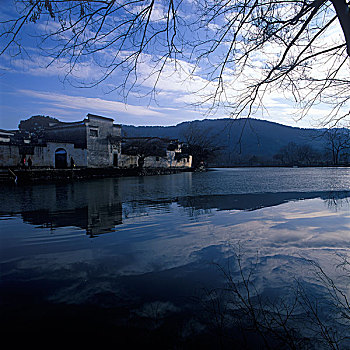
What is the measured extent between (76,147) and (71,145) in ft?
5.97

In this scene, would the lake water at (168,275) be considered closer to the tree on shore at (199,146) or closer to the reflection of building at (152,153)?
the reflection of building at (152,153)

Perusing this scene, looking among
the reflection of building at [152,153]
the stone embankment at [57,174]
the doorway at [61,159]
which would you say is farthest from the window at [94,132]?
the stone embankment at [57,174]

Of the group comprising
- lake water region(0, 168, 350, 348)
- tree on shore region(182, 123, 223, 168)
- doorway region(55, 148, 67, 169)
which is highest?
tree on shore region(182, 123, 223, 168)

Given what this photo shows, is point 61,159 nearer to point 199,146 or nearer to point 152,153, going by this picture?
point 152,153

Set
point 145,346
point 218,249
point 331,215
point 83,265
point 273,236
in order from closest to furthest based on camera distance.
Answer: point 145,346
point 83,265
point 218,249
point 273,236
point 331,215

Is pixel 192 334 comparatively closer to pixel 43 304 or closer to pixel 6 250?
pixel 43 304

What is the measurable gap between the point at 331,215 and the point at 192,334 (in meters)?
6.03

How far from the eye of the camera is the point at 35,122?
145 ft

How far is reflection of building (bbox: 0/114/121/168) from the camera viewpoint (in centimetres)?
2439

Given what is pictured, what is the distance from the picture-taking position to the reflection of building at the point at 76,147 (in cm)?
2375

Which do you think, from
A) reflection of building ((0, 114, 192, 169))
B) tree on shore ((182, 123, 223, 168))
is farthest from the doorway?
tree on shore ((182, 123, 223, 168))

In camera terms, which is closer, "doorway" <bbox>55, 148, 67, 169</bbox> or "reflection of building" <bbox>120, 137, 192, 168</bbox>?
"doorway" <bbox>55, 148, 67, 169</bbox>

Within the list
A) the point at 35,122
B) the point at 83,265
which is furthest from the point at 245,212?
the point at 35,122

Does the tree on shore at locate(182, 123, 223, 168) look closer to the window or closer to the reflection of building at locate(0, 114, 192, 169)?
the reflection of building at locate(0, 114, 192, 169)
